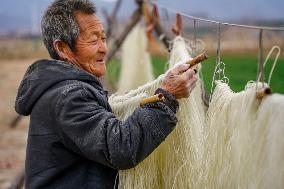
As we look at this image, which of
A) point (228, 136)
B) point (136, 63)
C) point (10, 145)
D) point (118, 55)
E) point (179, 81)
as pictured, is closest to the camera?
point (228, 136)

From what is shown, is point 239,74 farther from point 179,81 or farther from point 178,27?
point 179,81

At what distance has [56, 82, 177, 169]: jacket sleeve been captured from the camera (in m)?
1.81

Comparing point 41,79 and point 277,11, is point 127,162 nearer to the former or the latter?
point 41,79

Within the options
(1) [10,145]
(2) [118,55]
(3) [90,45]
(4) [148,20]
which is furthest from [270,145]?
(2) [118,55]

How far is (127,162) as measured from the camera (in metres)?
1.84

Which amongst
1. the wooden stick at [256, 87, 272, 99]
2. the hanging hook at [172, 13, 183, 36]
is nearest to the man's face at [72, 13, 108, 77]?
the wooden stick at [256, 87, 272, 99]

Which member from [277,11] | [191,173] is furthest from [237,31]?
[277,11]

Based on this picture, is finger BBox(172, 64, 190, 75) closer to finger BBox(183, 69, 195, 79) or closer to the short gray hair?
finger BBox(183, 69, 195, 79)

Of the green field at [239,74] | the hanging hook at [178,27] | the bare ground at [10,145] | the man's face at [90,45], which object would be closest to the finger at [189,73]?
the man's face at [90,45]

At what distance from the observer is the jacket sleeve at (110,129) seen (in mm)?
1810

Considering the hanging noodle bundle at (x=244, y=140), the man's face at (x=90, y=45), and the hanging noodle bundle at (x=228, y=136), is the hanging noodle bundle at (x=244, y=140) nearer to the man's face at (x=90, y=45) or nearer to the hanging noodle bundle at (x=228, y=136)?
the hanging noodle bundle at (x=228, y=136)

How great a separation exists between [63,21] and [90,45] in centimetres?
15

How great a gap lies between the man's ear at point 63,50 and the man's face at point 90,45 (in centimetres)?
2

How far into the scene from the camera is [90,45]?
209cm
